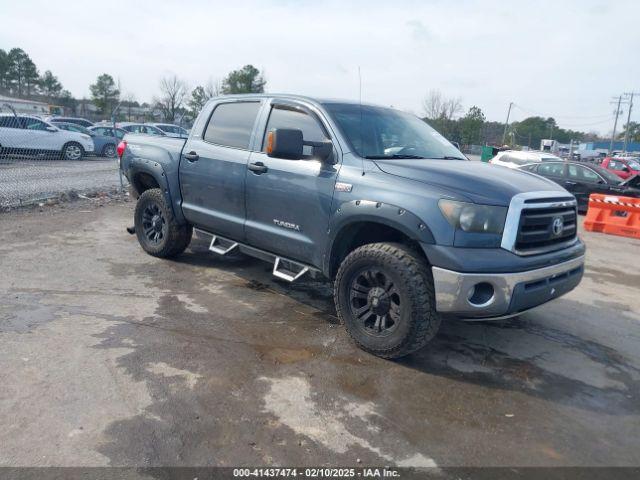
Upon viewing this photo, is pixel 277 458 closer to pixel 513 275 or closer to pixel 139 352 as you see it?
pixel 139 352

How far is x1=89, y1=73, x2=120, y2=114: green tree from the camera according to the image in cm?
5759

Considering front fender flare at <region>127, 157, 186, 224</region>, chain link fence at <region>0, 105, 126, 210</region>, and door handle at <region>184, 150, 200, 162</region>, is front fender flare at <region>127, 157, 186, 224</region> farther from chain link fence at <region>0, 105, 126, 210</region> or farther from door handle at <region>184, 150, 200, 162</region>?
chain link fence at <region>0, 105, 126, 210</region>

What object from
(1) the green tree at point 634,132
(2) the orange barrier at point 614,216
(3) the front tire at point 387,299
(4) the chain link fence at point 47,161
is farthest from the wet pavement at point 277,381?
(1) the green tree at point 634,132

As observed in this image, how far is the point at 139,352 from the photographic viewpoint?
371 centimetres

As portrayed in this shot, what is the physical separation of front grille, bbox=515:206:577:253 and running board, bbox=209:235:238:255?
2772 mm

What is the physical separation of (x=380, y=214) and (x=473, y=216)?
2.16 ft

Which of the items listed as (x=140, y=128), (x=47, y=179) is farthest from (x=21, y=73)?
(x=47, y=179)

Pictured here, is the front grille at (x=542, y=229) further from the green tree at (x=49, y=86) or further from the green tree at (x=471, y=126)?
the green tree at (x=49, y=86)

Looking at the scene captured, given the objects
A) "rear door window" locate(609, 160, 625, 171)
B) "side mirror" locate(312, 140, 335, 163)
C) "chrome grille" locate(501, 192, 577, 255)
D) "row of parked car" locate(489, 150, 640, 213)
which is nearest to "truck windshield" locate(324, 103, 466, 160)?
"side mirror" locate(312, 140, 335, 163)

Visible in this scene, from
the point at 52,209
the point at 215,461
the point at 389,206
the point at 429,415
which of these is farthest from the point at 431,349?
the point at 52,209

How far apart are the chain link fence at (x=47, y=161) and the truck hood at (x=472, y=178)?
790 cm

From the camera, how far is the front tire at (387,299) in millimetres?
3467

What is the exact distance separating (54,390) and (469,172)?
325 cm

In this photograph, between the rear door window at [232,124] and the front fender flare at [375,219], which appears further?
the rear door window at [232,124]
